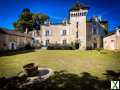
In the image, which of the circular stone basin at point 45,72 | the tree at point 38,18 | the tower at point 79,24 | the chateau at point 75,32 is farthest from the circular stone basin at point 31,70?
the tower at point 79,24

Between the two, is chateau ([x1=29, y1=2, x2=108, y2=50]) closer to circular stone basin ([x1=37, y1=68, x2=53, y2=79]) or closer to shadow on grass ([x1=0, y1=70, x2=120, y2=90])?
circular stone basin ([x1=37, y1=68, x2=53, y2=79])

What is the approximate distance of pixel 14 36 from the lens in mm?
18125

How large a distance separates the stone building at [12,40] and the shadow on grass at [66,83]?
10.6m

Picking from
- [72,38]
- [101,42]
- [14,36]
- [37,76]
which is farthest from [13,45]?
[37,76]

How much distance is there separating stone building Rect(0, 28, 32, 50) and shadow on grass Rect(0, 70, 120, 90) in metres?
10.6

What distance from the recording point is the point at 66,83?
538 centimetres

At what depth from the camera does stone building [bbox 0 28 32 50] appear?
1614cm

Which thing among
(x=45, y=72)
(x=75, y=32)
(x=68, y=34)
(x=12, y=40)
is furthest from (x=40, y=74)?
(x=68, y=34)

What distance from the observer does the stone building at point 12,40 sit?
16.1 metres

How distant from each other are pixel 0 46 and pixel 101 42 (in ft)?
43.2

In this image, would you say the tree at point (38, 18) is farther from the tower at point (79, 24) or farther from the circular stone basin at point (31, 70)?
the circular stone basin at point (31, 70)

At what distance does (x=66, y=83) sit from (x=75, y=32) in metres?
14.1

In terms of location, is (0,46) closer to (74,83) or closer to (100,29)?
(74,83)

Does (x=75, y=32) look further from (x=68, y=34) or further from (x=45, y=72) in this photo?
(x=45, y=72)
